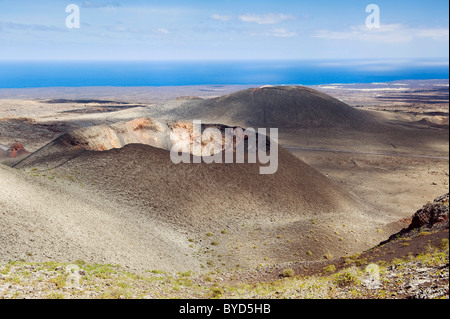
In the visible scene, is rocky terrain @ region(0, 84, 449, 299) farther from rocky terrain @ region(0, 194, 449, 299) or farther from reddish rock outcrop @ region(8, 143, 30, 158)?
reddish rock outcrop @ region(8, 143, 30, 158)

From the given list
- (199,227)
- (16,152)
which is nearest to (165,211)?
(199,227)

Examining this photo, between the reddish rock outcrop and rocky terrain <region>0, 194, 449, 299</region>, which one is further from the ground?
the reddish rock outcrop

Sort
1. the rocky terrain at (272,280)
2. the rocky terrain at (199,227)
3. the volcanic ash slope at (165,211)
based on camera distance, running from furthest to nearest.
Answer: the volcanic ash slope at (165,211)
the rocky terrain at (199,227)
the rocky terrain at (272,280)

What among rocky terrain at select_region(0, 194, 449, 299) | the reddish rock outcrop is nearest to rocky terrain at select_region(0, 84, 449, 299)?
rocky terrain at select_region(0, 194, 449, 299)

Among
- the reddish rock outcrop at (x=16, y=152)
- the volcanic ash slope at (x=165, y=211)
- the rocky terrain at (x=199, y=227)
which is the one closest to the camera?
the rocky terrain at (x=199, y=227)

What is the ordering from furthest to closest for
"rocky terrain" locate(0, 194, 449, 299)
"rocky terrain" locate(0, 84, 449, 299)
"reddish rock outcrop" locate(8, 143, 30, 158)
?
"reddish rock outcrop" locate(8, 143, 30, 158), "rocky terrain" locate(0, 84, 449, 299), "rocky terrain" locate(0, 194, 449, 299)

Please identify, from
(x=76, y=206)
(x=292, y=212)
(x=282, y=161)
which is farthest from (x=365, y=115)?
(x=76, y=206)

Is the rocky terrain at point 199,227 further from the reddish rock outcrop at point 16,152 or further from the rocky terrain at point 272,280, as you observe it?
the reddish rock outcrop at point 16,152

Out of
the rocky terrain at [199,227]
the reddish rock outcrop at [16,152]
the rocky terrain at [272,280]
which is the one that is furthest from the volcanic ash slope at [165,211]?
the reddish rock outcrop at [16,152]
